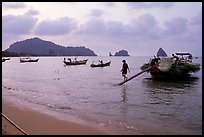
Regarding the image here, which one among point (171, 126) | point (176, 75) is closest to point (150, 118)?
point (171, 126)

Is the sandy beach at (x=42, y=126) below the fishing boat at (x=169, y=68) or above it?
below

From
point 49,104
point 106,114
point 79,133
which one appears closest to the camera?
point 79,133

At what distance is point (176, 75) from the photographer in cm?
3034

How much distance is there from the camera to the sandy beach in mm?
10328

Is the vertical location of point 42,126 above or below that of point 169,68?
below

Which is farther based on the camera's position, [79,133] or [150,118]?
[150,118]

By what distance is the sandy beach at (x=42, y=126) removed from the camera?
1033cm

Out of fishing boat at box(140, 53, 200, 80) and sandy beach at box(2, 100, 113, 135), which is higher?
fishing boat at box(140, 53, 200, 80)

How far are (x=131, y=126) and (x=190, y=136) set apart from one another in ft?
7.27

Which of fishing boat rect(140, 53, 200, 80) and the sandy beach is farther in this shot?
fishing boat rect(140, 53, 200, 80)

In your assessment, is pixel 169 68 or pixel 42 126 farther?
pixel 169 68

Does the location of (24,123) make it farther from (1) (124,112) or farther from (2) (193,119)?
(2) (193,119)

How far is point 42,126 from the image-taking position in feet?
37.7

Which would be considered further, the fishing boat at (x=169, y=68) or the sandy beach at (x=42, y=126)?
the fishing boat at (x=169, y=68)
